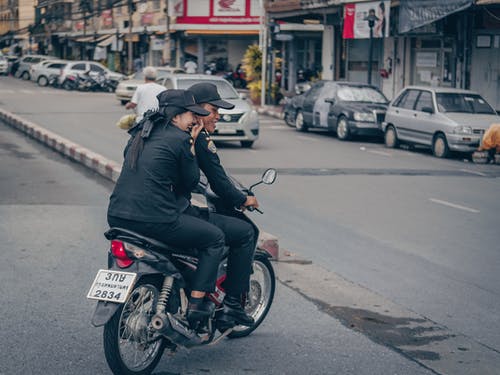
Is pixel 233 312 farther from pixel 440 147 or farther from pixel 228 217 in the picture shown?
pixel 440 147

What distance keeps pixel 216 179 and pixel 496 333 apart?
2377 millimetres

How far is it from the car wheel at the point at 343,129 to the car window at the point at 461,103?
310 centimetres

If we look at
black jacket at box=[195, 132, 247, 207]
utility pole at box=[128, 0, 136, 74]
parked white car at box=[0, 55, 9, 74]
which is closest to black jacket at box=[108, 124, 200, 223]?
black jacket at box=[195, 132, 247, 207]

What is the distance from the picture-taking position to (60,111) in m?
32.4

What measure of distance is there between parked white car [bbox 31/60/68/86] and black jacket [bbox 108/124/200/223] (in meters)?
50.2

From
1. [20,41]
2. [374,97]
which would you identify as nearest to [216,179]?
[374,97]

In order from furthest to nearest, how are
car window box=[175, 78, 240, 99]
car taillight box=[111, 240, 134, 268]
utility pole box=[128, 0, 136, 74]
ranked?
utility pole box=[128, 0, 136, 74], car window box=[175, 78, 240, 99], car taillight box=[111, 240, 134, 268]

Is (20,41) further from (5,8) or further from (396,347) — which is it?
(396,347)

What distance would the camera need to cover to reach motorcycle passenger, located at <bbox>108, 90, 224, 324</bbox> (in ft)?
17.9

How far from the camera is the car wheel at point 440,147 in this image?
66.7 ft

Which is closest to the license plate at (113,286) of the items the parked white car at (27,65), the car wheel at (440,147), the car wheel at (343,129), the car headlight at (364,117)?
the car wheel at (440,147)

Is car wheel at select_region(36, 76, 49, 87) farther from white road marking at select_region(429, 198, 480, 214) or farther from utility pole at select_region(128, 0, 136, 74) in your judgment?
white road marking at select_region(429, 198, 480, 214)

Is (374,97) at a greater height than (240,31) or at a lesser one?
lesser

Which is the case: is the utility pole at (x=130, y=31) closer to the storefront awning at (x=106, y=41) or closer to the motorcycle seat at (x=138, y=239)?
the storefront awning at (x=106, y=41)
